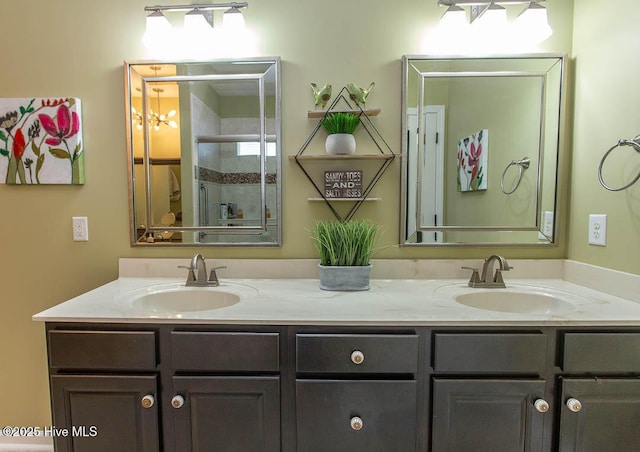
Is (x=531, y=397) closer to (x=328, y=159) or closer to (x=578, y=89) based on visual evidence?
(x=328, y=159)

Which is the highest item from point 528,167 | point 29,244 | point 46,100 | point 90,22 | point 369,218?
point 90,22

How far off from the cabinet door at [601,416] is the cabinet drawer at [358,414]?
48 centimetres

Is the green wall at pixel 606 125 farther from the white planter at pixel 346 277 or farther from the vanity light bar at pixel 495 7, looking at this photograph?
the white planter at pixel 346 277

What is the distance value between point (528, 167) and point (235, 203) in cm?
141

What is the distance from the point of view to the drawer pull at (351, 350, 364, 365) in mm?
956

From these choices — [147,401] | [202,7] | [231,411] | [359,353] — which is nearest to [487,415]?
[359,353]

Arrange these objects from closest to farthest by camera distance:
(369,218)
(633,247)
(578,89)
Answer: (633,247)
(578,89)
(369,218)

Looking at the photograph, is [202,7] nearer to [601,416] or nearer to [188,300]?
[188,300]

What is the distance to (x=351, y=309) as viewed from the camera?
1051 mm

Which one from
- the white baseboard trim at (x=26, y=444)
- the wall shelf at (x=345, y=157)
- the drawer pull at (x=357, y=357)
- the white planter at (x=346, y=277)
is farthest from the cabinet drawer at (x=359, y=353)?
the white baseboard trim at (x=26, y=444)

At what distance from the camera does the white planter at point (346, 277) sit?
1.26 metres

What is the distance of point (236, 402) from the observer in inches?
38.8

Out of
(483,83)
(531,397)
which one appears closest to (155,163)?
(483,83)

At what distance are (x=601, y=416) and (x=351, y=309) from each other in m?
0.84
